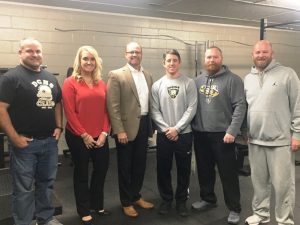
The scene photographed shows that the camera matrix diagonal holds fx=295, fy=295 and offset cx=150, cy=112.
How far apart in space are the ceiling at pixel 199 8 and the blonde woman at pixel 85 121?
7.80ft

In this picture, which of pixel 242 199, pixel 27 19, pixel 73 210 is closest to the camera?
pixel 73 210

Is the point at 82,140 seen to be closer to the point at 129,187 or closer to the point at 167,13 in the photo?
the point at 129,187

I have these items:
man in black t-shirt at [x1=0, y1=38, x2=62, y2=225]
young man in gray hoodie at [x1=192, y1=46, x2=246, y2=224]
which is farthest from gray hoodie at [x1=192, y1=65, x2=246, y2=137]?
man in black t-shirt at [x1=0, y1=38, x2=62, y2=225]

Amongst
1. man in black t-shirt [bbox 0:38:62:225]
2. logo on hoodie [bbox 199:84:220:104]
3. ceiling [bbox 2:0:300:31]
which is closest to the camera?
man in black t-shirt [bbox 0:38:62:225]

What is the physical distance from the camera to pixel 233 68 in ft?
22.8

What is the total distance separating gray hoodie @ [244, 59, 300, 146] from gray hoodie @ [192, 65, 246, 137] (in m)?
0.19

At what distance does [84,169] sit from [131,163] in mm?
521

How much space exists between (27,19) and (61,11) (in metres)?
0.59

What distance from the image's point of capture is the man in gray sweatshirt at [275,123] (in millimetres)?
2471

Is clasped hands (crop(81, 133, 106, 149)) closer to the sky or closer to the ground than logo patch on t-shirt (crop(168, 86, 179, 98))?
closer to the ground

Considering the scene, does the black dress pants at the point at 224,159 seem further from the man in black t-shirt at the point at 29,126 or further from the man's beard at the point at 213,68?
the man in black t-shirt at the point at 29,126

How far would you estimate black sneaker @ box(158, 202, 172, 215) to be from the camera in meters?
3.03

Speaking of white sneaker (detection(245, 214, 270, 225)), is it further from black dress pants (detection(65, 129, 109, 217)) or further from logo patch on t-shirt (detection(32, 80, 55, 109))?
logo patch on t-shirt (detection(32, 80, 55, 109))

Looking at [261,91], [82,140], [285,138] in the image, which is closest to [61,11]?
[82,140]
